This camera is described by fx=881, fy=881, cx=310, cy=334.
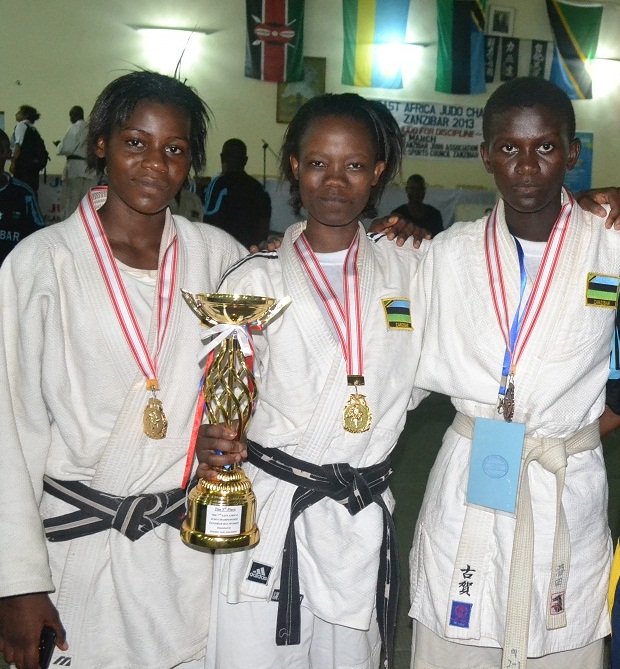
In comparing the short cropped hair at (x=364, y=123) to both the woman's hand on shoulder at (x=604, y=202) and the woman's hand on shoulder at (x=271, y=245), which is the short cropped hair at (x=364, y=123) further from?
the woman's hand on shoulder at (x=604, y=202)

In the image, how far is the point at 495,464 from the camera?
7.51 feet

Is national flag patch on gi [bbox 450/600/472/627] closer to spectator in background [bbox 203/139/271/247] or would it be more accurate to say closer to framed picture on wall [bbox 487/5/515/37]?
spectator in background [bbox 203/139/271/247]

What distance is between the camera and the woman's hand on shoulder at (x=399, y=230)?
2.58 m

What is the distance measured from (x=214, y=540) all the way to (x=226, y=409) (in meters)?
0.30

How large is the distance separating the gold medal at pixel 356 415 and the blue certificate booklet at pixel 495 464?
305mm

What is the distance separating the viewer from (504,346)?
2369 millimetres

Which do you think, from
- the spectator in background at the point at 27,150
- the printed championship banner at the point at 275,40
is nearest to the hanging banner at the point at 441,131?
the printed championship banner at the point at 275,40

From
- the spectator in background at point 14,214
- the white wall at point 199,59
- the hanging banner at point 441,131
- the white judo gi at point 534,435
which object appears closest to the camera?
the white judo gi at point 534,435

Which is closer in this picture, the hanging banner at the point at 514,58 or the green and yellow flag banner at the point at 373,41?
the green and yellow flag banner at the point at 373,41

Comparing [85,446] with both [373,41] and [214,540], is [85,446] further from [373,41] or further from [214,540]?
[373,41]

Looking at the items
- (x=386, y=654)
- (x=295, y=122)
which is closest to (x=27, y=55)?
(x=295, y=122)

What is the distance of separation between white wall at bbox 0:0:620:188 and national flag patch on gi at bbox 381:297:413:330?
975 centimetres

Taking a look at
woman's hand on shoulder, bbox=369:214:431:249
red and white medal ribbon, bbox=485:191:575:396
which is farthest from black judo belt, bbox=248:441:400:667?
woman's hand on shoulder, bbox=369:214:431:249

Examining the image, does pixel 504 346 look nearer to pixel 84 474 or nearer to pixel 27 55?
pixel 84 474
